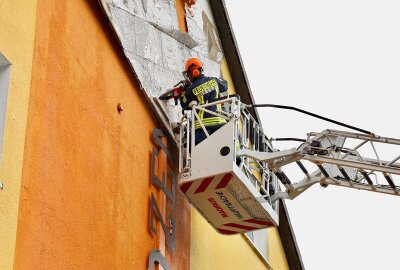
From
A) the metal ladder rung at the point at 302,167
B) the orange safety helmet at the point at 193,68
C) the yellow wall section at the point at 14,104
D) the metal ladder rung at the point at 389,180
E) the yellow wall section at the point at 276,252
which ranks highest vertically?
the orange safety helmet at the point at 193,68

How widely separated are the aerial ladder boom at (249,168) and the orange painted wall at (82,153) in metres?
0.80

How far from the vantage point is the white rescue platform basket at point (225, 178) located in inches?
474

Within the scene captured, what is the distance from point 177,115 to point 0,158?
6.01m

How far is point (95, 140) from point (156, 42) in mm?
3834

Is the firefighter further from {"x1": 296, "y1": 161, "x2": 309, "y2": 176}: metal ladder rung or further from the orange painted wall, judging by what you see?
{"x1": 296, "y1": 161, "x2": 309, "y2": 176}: metal ladder rung

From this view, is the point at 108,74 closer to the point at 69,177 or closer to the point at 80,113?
the point at 80,113

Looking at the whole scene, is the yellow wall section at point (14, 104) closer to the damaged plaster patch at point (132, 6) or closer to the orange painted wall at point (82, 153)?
the orange painted wall at point (82, 153)

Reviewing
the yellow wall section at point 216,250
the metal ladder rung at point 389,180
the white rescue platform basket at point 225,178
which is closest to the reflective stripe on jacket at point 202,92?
the white rescue platform basket at point 225,178

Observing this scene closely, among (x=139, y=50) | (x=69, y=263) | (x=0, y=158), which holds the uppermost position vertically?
(x=139, y=50)

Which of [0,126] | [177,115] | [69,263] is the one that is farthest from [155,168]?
[0,126]

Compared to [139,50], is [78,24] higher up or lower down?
lower down

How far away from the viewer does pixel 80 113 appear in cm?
1023

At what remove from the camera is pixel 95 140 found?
34.7ft

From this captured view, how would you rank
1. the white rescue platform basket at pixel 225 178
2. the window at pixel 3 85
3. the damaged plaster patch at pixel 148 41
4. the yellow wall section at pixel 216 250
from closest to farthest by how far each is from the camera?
the window at pixel 3 85
the white rescue platform basket at pixel 225 178
the damaged plaster patch at pixel 148 41
the yellow wall section at pixel 216 250
